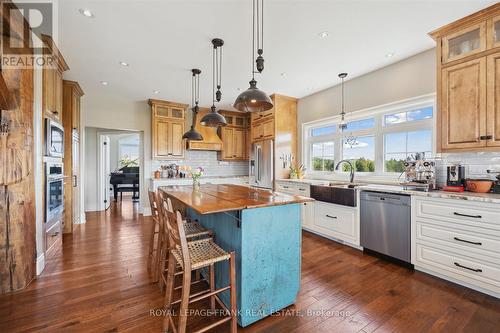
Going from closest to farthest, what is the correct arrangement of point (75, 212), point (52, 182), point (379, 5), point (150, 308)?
point (150, 308), point (379, 5), point (52, 182), point (75, 212)

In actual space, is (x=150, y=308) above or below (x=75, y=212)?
below

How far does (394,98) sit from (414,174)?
1214mm

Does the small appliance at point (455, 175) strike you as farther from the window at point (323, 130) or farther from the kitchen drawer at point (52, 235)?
the kitchen drawer at point (52, 235)

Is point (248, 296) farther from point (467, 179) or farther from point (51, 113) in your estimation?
point (51, 113)

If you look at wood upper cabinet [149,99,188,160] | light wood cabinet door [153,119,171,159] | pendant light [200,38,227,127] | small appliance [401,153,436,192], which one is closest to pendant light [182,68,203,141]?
pendant light [200,38,227,127]

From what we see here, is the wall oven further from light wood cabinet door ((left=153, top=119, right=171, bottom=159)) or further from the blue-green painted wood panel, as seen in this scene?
the blue-green painted wood panel

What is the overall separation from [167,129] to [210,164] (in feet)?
4.75

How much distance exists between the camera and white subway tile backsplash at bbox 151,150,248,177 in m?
5.62

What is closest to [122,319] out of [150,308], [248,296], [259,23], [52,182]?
[150,308]

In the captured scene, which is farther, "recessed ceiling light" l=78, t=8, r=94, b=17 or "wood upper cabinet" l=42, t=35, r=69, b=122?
"wood upper cabinet" l=42, t=35, r=69, b=122

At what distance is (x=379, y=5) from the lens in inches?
81.0

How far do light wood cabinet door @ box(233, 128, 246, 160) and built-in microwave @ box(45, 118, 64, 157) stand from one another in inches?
144

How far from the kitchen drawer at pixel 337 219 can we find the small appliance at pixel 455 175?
1119 millimetres

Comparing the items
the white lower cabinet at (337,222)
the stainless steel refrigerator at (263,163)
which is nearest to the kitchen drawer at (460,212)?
the white lower cabinet at (337,222)
